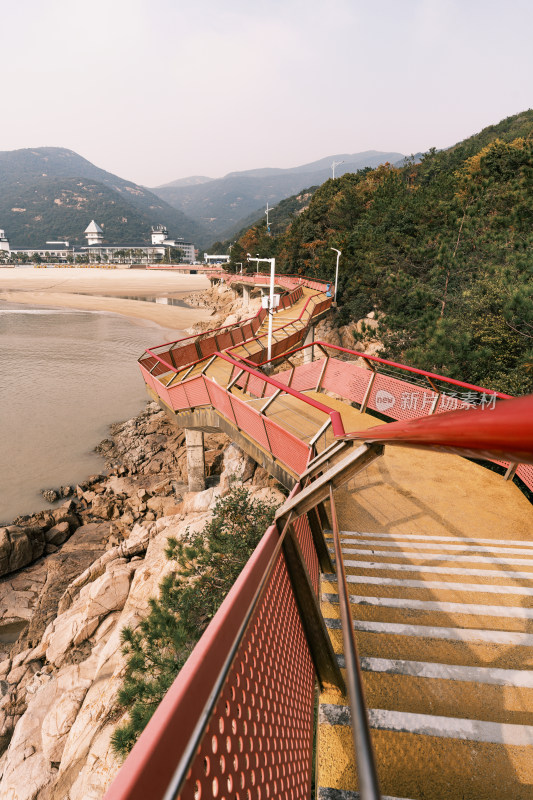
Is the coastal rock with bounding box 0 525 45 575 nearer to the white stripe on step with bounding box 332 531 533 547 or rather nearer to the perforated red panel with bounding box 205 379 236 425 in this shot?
the perforated red panel with bounding box 205 379 236 425

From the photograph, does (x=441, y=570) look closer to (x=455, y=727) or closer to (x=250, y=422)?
(x=455, y=727)

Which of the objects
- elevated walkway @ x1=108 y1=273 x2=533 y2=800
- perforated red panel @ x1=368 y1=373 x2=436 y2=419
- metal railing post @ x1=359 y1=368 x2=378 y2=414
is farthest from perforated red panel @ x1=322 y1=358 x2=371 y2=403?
elevated walkway @ x1=108 y1=273 x2=533 y2=800

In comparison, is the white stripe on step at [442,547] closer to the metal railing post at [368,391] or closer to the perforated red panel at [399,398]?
the perforated red panel at [399,398]

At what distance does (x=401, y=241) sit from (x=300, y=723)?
20907 millimetres

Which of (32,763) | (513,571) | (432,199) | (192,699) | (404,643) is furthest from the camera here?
(432,199)

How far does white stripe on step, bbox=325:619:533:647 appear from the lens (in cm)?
274

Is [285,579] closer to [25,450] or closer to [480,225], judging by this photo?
[480,225]

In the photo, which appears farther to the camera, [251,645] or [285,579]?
[285,579]

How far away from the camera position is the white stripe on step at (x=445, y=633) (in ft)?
8.98

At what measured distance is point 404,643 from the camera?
269 centimetres

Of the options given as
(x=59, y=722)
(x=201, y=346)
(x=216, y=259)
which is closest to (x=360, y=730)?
(x=59, y=722)

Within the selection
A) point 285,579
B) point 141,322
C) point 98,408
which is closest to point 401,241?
point 98,408

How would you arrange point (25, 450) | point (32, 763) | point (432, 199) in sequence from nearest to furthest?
point (32, 763), point (25, 450), point (432, 199)

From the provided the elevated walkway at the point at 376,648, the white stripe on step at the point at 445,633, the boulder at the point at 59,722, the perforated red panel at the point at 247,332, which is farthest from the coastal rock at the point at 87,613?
the perforated red panel at the point at 247,332
